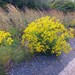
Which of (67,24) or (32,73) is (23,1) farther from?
(32,73)

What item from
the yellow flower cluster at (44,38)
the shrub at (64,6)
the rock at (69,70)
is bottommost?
the shrub at (64,6)

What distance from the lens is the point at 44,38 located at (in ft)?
26.2

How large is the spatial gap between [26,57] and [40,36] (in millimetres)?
825

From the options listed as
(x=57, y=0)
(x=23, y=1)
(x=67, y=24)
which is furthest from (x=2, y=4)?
(x=57, y=0)

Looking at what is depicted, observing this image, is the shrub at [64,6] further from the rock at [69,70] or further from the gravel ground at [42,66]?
the rock at [69,70]

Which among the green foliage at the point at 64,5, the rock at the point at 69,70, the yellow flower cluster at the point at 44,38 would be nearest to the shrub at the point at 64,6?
the green foliage at the point at 64,5

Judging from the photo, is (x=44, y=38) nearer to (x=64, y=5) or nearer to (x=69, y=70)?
(x=69, y=70)

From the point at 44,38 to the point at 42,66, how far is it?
2.93 feet

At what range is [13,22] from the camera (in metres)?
9.85

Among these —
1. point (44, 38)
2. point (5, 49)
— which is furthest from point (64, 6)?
point (5, 49)

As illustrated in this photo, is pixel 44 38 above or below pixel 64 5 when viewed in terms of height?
above

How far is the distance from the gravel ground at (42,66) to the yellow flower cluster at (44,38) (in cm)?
24

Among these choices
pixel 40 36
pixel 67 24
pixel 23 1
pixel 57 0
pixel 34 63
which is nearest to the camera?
pixel 34 63

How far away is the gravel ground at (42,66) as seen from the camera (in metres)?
7.06
